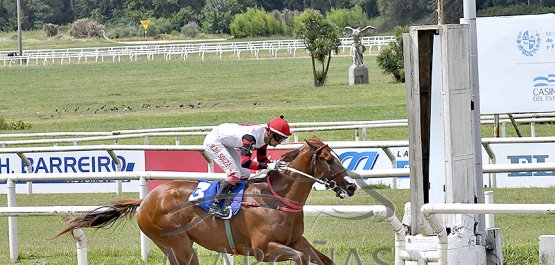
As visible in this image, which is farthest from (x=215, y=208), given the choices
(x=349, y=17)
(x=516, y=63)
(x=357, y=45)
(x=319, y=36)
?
(x=349, y=17)

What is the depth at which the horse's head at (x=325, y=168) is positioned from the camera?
18.5 feet

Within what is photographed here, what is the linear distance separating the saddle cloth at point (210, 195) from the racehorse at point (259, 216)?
4 centimetres

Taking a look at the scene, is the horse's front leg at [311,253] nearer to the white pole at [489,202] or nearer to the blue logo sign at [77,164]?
the white pole at [489,202]

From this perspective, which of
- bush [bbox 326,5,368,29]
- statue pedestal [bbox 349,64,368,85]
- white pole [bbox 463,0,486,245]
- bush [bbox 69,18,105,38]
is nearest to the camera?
white pole [bbox 463,0,486,245]

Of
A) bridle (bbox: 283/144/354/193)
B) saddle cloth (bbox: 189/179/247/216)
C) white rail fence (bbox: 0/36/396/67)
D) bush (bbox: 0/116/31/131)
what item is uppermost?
white rail fence (bbox: 0/36/396/67)

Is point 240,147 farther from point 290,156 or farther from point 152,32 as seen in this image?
point 152,32

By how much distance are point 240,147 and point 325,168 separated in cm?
63

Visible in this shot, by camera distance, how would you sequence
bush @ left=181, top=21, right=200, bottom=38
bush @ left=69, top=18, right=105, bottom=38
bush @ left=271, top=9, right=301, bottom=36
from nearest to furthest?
bush @ left=271, top=9, right=301, bottom=36, bush @ left=69, top=18, right=105, bottom=38, bush @ left=181, top=21, right=200, bottom=38

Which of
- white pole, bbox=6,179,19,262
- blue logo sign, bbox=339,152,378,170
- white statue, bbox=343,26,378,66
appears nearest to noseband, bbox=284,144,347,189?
white pole, bbox=6,179,19,262

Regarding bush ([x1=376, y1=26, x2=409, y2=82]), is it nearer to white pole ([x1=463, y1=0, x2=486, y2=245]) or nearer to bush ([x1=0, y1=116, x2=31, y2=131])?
bush ([x1=0, y1=116, x2=31, y2=131])

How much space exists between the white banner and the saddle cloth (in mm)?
7711

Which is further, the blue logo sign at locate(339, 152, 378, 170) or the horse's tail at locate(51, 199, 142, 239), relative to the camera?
→ the blue logo sign at locate(339, 152, 378, 170)

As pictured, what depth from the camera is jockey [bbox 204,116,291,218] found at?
5789 mm

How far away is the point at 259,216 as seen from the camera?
5688mm
